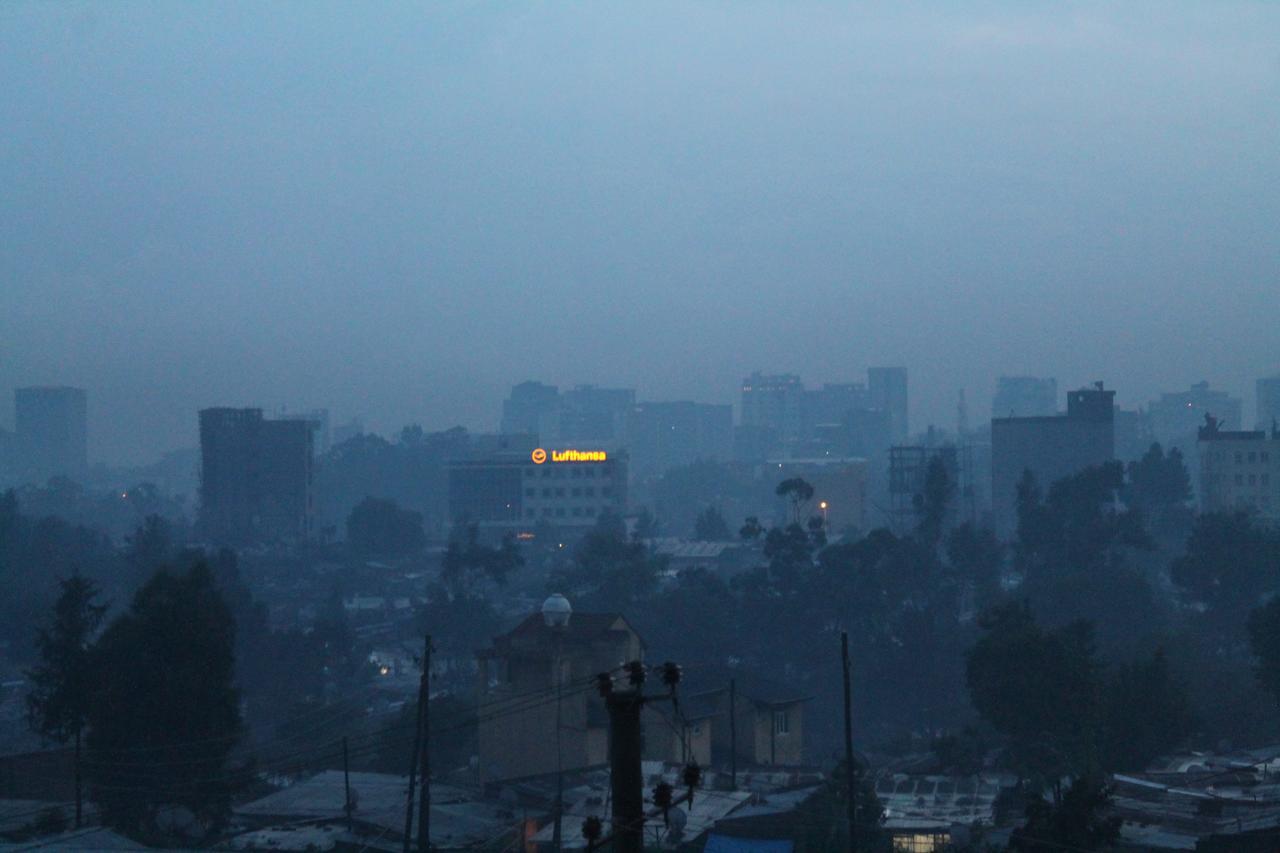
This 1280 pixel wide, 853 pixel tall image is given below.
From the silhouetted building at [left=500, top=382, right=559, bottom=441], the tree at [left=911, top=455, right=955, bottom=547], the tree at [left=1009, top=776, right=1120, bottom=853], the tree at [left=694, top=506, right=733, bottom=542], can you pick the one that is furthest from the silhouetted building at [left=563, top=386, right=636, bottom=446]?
the tree at [left=1009, top=776, right=1120, bottom=853]

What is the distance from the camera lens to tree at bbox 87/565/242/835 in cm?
984

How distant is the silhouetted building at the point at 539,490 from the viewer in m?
40.3

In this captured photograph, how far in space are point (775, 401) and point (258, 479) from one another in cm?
4912

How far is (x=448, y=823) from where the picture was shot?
867 cm

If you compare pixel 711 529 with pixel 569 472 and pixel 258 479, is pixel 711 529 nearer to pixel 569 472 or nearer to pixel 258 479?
pixel 569 472

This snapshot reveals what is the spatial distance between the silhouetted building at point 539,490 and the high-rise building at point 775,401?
1819 inches


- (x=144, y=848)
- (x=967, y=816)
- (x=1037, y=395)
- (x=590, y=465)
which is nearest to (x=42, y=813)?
(x=144, y=848)

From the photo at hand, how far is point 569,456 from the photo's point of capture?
40.7 m

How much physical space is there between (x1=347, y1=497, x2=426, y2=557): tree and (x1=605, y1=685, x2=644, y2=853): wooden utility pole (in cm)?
3012

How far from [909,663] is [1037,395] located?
6486cm

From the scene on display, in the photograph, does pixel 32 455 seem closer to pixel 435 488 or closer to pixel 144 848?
pixel 435 488

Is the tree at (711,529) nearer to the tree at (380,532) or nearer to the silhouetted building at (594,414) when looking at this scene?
the tree at (380,532)

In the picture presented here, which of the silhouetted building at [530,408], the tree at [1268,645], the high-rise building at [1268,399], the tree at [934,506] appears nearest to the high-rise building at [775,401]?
the silhouetted building at [530,408]

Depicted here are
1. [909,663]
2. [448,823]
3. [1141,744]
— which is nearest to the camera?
[448,823]
